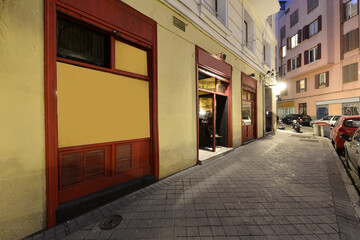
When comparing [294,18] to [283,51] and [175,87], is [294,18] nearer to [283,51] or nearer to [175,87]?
[283,51]

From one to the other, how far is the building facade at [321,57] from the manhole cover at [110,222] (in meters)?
24.8

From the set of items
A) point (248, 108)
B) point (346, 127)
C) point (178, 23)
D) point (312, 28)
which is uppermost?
point (312, 28)

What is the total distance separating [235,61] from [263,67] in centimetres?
469

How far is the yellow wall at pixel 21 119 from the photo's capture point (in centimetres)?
204

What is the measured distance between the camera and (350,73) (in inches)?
682

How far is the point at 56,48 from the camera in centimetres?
254

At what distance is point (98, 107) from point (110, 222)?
6.73 feet

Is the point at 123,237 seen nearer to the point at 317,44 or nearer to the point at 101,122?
the point at 101,122

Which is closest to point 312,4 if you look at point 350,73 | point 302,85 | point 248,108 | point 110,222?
point 302,85

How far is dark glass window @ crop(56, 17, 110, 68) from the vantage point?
268 cm

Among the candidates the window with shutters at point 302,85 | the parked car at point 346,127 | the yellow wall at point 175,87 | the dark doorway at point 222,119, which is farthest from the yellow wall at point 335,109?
the yellow wall at point 175,87

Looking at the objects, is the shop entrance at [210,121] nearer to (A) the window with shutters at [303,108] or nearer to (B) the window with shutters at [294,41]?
(A) the window with shutters at [303,108]

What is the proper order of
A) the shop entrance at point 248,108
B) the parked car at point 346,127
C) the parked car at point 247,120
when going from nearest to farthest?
the parked car at point 346,127, the shop entrance at point 248,108, the parked car at point 247,120

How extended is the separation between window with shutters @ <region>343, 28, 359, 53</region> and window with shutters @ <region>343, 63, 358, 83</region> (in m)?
1.93
